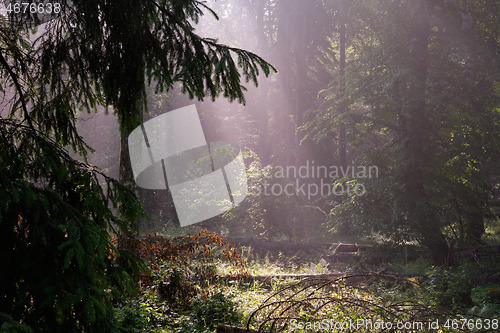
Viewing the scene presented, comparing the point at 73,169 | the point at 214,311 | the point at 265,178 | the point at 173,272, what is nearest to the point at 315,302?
the point at 214,311

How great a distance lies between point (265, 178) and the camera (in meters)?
15.7

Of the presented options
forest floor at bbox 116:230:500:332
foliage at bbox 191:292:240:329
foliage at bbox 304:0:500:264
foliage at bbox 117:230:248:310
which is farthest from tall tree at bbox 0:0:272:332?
foliage at bbox 304:0:500:264

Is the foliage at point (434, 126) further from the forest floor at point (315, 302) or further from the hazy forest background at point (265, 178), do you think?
the forest floor at point (315, 302)

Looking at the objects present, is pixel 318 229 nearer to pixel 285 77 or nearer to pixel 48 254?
pixel 285 77

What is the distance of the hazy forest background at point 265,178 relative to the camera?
2768 mm

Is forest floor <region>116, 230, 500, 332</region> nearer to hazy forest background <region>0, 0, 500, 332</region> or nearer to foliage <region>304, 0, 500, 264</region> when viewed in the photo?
hazy forest background <region>0, 0, 500, 332</region>

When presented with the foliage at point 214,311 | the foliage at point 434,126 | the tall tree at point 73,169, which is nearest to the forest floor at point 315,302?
the foliage at point 214,311

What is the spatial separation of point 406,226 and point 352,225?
1.61 metres

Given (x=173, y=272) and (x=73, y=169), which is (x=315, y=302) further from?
(x=73, y=169)

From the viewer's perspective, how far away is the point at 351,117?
1291 cm

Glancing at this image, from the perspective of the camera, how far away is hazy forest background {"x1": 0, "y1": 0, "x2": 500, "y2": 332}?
9.08ft

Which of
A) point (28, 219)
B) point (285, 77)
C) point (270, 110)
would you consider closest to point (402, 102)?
point (28, 219)

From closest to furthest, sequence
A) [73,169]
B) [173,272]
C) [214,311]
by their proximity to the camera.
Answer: [73,169]
[214,311]
[173,272]

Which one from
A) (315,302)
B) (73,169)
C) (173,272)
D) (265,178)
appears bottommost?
(315,302)
